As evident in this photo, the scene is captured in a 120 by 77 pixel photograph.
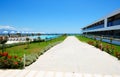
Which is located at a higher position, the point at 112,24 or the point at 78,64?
the point at 112,24

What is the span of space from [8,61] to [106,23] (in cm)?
3387

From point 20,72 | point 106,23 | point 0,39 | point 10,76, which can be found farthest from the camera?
point 106,23

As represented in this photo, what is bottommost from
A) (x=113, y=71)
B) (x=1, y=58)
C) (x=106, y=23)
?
(x=113, y=71)

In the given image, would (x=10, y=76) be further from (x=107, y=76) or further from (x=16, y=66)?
(x=107, y=76)

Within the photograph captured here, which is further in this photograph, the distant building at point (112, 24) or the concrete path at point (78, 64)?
the distant building at point (112, 24)

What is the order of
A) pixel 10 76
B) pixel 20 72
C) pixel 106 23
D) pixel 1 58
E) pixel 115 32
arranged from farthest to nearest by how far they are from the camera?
1. pixel 106 23
2. pixel 115 32
3. pixel 1 58
4. pixel 20 72
5. pixel 10 76

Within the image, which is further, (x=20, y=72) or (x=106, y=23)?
(x=106, y=23)

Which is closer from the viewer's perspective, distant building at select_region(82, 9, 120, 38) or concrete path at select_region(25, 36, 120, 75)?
concrete path at select_region(25, 36, 120, 75)

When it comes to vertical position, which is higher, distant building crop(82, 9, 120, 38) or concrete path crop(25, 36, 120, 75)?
distant building crop(82, 9, 120, 38)

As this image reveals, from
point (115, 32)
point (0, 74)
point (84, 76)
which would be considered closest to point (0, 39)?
point (0, 74)

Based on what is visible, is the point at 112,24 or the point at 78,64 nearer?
the point at 78,64

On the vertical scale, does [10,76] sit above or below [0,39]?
below

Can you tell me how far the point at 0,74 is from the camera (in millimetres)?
8242

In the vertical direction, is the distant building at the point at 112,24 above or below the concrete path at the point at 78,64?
above
